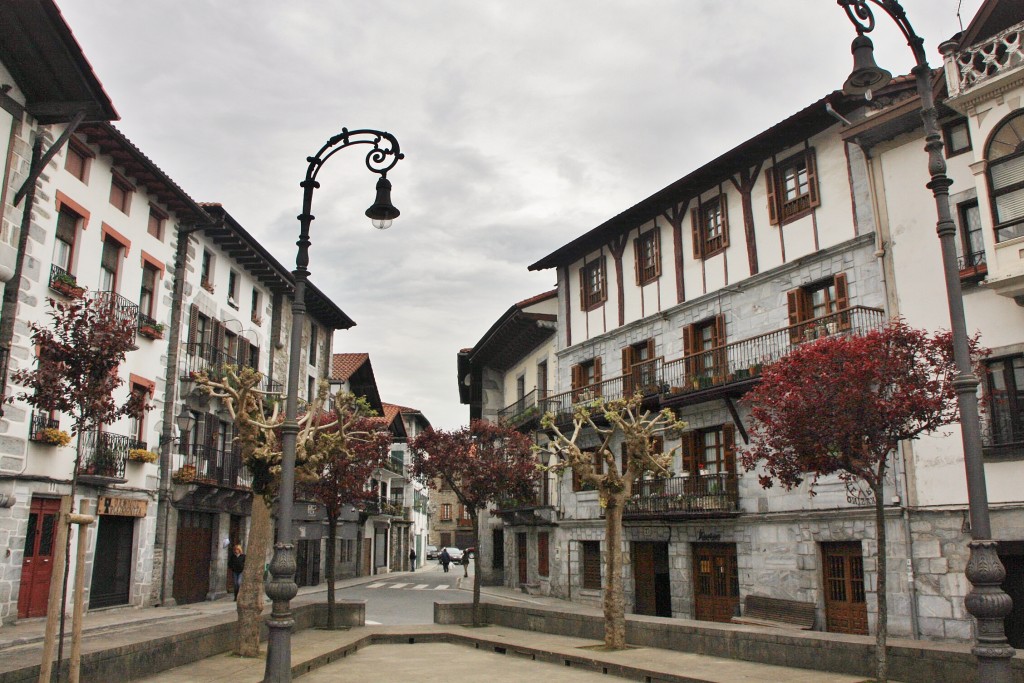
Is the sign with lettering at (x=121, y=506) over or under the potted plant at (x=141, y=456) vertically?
under

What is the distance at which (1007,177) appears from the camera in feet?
52.4

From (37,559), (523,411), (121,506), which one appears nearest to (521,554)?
(523,411)

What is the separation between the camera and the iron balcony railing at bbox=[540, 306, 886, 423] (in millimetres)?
19297

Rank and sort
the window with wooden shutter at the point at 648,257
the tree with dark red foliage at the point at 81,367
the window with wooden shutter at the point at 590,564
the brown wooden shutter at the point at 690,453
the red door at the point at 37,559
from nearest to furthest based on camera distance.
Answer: the tree with dark red foliage at the point at 81,367, the red door at the point at 37,559, the brown wooden shutter at the point at 690,453, the window with wooden shutter at the point at 648,257, the window with wooden shutter at the point at 590,564

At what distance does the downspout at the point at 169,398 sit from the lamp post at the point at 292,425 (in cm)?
1555

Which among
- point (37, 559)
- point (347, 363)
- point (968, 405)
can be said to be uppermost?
point (347, 363)

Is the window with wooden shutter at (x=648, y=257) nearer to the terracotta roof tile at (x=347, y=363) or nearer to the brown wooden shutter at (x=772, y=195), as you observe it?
the brown wooden shutter at (x=772, y=195)

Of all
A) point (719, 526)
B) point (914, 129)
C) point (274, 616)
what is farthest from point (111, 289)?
point (914, 129)

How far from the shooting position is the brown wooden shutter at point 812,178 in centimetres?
2105

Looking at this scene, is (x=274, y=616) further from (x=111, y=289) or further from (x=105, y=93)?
(x=111, y=289)

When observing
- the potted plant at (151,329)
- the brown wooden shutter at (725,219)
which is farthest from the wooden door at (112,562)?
the brown wooden shutter at (725,219)

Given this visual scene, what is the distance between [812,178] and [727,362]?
5219mm

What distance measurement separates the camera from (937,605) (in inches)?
674

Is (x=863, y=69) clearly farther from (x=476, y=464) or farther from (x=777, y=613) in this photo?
(x=476, y=464)
